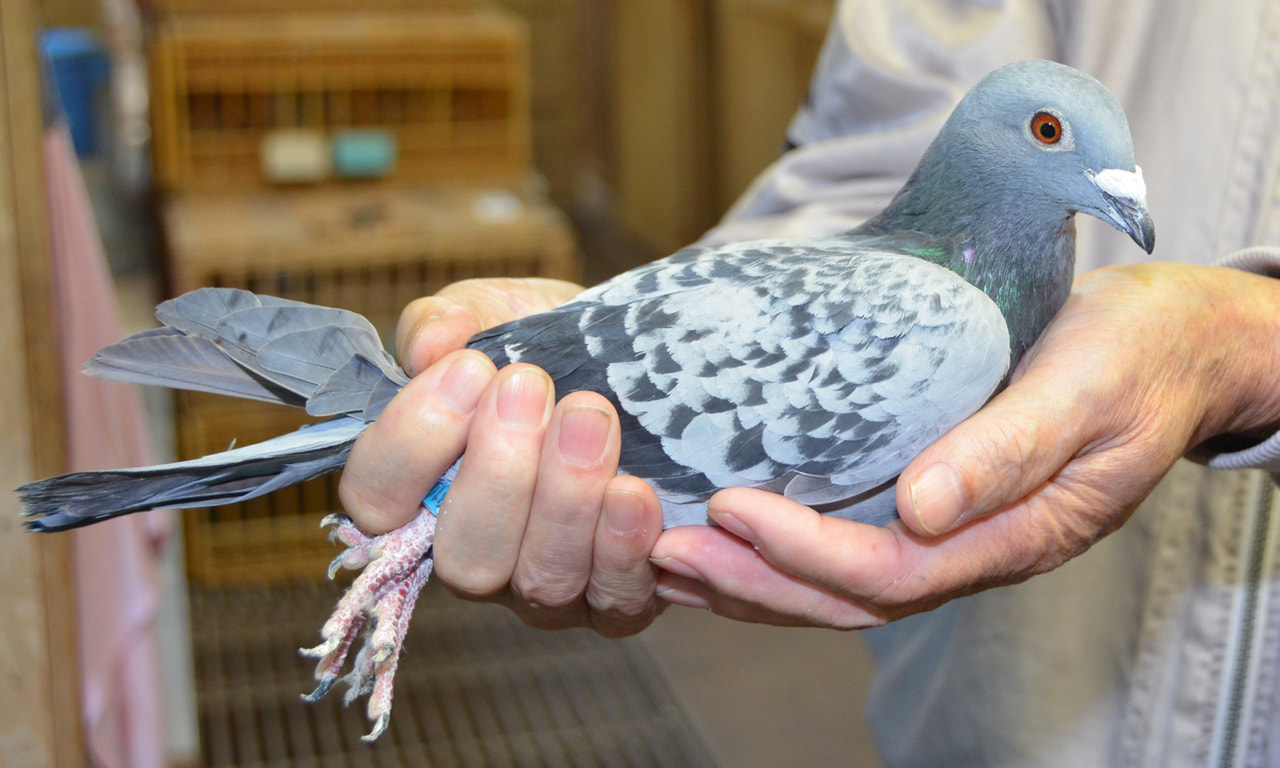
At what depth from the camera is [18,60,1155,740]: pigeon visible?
1.10 m

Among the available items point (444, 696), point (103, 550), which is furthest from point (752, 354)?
point (444, 696)

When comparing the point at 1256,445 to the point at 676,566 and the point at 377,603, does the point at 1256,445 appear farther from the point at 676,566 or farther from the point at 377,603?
the point at 377,603

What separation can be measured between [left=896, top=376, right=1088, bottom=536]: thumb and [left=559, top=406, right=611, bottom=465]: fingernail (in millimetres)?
300

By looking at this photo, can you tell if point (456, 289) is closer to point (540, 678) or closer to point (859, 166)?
point (859, 166)

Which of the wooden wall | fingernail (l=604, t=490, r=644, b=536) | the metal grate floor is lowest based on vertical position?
the metal grate floor

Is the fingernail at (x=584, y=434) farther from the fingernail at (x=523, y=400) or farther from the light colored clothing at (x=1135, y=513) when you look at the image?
the light colored clothing at (x=1135, y=513)

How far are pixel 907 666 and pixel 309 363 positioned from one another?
103cm

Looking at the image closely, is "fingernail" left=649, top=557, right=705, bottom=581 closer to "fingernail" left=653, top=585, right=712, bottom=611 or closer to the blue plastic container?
"fingernail" left=653, top=585, right=712, bottom=611

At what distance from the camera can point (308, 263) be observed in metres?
2.93

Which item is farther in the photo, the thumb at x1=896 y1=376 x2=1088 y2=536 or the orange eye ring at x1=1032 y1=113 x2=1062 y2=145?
the orange eye ring at x1=1032 y1=113 x2=1062 y2=145

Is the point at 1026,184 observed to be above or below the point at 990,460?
above

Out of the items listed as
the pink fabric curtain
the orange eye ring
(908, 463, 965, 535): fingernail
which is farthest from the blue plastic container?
(908, 463, 965, 535): fingernail

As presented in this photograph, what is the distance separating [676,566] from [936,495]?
0.97 feet

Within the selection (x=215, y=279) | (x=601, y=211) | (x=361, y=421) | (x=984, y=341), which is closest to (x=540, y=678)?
(x=215, y=279)
